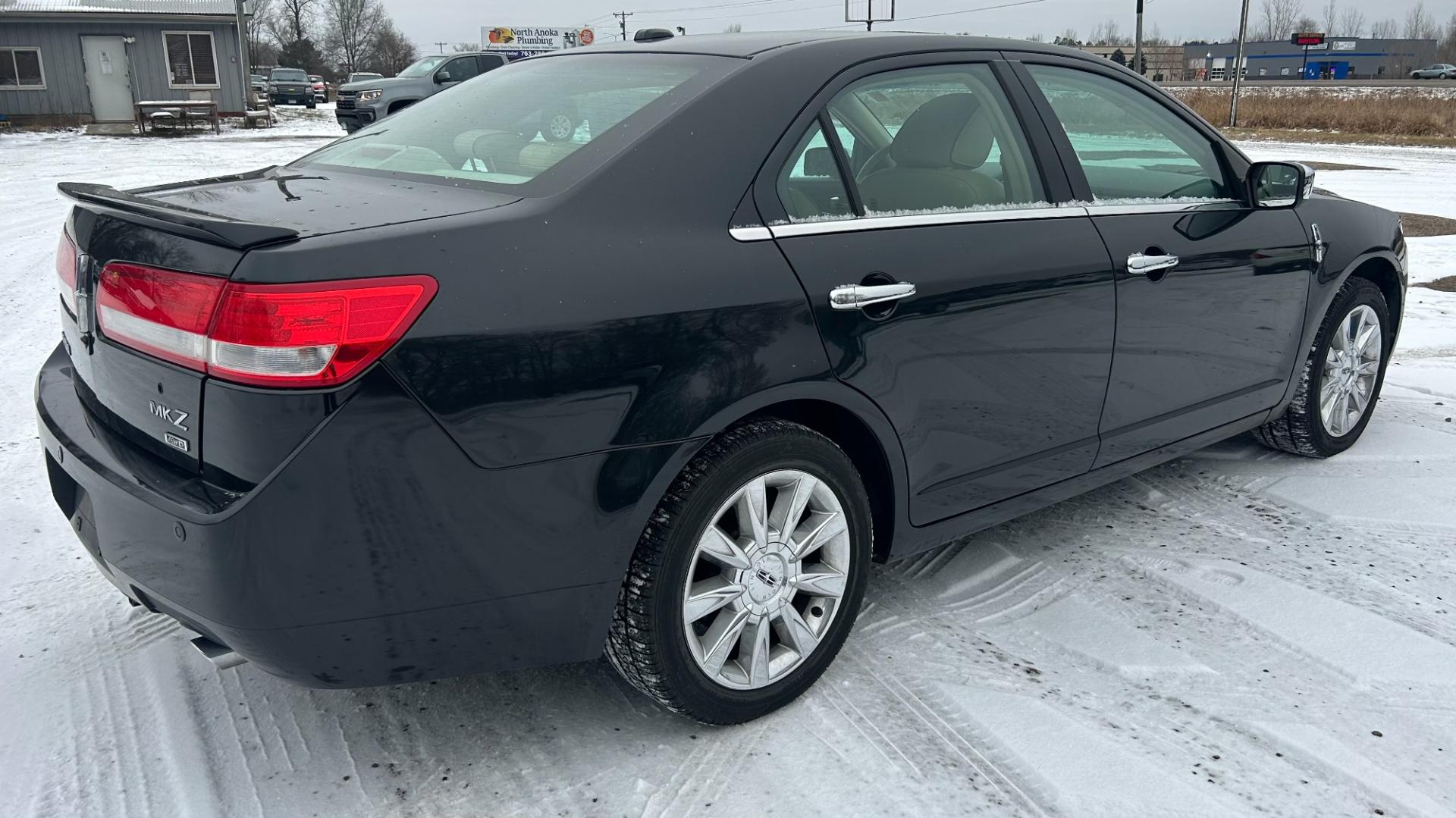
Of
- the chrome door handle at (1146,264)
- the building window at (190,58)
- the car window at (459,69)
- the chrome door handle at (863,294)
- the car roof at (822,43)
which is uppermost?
the building window at (190,58)

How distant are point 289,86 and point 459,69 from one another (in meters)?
25.6

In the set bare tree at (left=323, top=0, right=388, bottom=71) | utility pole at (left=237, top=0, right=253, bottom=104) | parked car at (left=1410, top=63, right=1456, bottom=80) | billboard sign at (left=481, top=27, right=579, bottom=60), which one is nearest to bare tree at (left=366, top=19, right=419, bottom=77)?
bare tree at (left=323, top=0, right=388, bottom=71)

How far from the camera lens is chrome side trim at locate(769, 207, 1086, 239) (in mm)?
2564

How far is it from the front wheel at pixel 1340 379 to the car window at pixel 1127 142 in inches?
36.3

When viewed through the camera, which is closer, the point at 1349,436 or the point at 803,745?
the point at 803,745

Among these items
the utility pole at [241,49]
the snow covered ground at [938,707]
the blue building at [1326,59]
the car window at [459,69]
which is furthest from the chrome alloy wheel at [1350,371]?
the blue building at [1326,59]

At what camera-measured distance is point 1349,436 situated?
458 centimetres

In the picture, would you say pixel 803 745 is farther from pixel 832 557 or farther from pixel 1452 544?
pixel 1452 544

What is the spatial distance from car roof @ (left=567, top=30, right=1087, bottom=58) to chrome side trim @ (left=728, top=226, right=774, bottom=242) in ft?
1.79

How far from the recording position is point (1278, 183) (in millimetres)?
3875

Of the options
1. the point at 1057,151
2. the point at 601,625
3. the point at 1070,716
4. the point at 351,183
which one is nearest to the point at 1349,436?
the point at 1057,151

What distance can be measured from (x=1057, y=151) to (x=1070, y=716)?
1.59 m

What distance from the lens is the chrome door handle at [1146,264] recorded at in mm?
3262

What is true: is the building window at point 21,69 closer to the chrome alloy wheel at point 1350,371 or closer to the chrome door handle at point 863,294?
the chrome alloy wheel at point 1350,371
